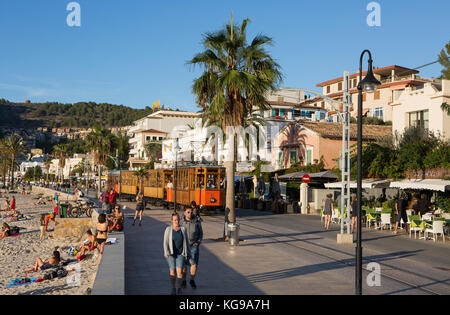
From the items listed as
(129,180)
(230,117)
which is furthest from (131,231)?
(129,180)

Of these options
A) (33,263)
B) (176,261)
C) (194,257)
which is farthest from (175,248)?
(33,263)

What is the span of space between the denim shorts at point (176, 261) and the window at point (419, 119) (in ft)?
85.4

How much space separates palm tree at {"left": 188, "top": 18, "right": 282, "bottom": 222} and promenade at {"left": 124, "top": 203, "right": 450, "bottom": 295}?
117 inches

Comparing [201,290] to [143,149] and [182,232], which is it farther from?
[143,149]

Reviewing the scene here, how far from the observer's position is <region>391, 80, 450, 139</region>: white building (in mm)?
29547

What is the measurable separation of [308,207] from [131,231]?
17.0 metres

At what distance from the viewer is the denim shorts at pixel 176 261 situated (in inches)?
364

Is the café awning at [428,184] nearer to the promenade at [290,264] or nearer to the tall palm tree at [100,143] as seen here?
the promenade at [290,264]

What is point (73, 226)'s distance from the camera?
28.8 metres

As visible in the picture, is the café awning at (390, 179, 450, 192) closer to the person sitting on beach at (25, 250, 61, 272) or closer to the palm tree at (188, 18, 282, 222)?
the palm tree at (188, 18, 282, 222)

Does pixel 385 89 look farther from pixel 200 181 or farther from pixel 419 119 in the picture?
pixel 200 181

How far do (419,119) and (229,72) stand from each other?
19354mm

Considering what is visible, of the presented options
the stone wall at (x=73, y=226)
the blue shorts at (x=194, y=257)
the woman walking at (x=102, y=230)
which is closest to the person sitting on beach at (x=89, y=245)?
the woman walking at (x=102, y=230)
